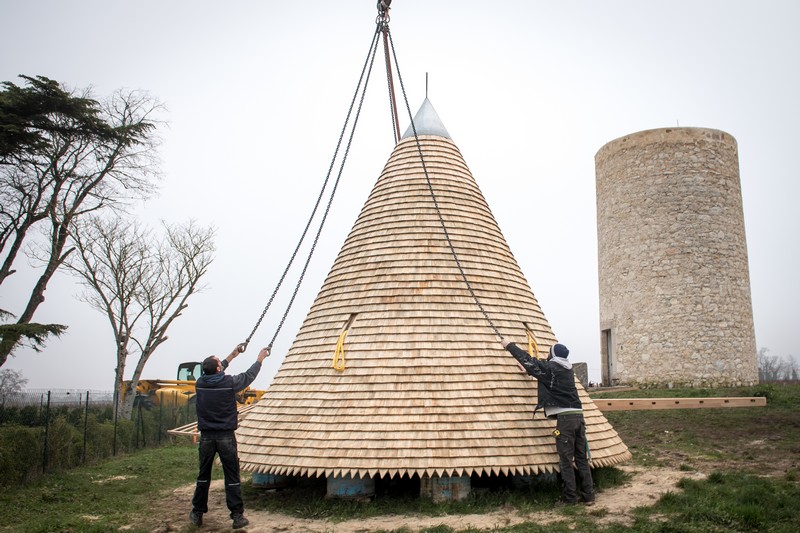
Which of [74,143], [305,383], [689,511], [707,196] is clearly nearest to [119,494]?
[305,383]

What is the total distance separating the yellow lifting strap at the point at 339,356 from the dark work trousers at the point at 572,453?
9.79ft

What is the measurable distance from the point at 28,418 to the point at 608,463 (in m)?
13.0

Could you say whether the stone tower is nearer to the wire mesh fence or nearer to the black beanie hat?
the black beanie hat

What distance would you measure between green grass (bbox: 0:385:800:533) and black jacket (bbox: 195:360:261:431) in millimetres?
1306

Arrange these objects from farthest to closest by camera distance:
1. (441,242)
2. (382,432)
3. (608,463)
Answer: (441,242)
(608,463)
(382,432)

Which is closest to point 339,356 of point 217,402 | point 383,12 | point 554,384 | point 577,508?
point 217,402

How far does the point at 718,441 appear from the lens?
1223 centimetres

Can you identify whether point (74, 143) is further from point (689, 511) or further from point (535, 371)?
point (689, 511)

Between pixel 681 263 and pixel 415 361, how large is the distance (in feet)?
50.9

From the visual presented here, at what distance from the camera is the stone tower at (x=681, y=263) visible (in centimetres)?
2075

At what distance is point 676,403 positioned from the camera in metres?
14.8

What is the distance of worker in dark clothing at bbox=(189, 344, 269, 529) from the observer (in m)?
7.57

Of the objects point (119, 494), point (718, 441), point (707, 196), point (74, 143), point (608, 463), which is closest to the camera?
point (608, 463)

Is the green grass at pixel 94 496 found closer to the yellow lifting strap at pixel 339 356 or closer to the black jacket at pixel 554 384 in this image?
the yellow lifting strap at pixel 339 356
